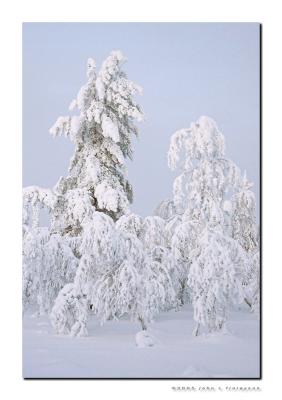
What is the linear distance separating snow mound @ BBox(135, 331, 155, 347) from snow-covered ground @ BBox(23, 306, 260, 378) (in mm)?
61

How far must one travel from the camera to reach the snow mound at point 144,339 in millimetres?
8688

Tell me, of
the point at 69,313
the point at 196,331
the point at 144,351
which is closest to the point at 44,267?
the point at 69,313

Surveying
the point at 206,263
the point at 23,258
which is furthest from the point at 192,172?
the point at 23,258

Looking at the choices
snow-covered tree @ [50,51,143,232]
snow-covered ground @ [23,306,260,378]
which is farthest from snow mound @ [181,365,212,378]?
snow-covered tree @ [50,51,143,232]

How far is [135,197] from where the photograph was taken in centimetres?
1042

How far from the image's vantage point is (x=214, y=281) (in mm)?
8836

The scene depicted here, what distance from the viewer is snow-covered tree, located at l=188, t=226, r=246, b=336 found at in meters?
8.81

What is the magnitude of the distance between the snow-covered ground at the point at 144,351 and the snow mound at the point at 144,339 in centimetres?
6

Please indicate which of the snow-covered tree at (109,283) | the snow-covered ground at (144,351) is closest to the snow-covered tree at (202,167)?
the snow-covered tree at (109,283)

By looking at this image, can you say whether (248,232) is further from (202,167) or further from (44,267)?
(44,267)

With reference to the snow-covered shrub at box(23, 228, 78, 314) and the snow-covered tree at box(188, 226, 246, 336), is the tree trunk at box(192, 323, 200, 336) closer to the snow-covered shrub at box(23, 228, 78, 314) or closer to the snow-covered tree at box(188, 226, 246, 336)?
the snow-covered tree at box(188, 226, 246, 336)
